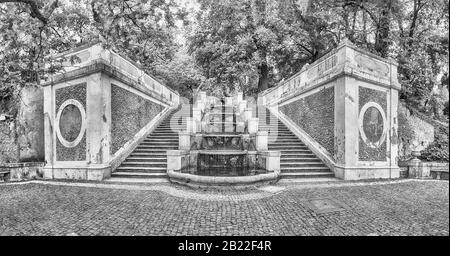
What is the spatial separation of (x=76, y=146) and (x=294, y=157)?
9.17 meters

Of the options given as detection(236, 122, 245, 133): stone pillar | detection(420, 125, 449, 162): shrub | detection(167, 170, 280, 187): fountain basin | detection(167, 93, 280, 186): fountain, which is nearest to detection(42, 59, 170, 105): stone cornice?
detection(167, 93, 280, 186): fountain

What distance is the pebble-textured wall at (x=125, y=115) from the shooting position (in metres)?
9.81

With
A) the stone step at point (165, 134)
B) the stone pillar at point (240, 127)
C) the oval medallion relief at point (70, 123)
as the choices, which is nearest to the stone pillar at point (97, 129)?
the oval medallion relief at point (70, 123)

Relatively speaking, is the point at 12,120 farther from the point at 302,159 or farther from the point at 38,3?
the point at 302,159

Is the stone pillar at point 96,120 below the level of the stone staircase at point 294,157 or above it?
above

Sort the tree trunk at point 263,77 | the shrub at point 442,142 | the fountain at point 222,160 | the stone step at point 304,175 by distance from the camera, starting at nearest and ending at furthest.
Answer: the shrub at point 442,142
the fountain at point 222,160
the stone step at point 304,175
the tree trunk at point 263,77

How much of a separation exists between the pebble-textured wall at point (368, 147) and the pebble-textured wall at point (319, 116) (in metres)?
1.06

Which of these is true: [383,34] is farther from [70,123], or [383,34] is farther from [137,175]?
[70,123]

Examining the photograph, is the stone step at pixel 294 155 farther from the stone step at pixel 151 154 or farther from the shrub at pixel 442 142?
the shrub at pixel 442 142

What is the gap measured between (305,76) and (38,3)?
36.1ft

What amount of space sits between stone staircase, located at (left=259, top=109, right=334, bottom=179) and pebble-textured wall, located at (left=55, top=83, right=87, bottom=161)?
797cm

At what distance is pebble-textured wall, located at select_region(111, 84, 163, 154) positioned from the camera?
32.2ft

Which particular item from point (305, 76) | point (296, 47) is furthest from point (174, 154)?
point (296, 47)

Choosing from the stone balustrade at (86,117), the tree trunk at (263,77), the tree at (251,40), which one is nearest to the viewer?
the stone balustrade at (86,117)
